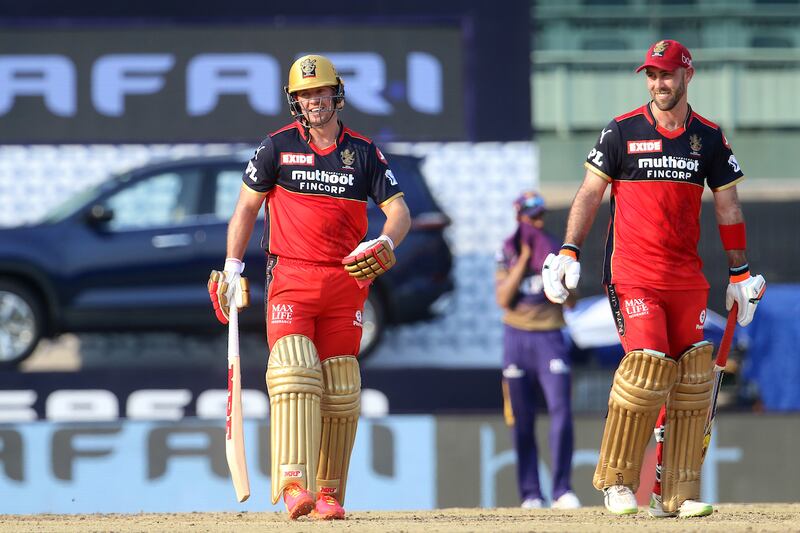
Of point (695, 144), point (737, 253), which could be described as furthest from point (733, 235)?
point (695, 144)

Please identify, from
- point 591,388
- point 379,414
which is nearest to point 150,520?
point 379,414

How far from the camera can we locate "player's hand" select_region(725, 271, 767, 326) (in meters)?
7.89

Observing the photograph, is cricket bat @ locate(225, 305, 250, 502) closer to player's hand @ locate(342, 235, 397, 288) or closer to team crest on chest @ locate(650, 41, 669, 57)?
player's hand @ locate(342, 235, 397, 288)

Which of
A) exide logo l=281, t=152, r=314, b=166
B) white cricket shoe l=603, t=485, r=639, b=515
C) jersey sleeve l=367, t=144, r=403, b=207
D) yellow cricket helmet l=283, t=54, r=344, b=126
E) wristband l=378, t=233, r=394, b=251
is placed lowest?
white cricket shoe l=603, t=485, r=639, b=515

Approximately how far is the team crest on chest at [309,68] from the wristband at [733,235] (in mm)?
2167

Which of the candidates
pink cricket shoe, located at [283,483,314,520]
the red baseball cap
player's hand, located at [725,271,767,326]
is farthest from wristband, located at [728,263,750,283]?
pink cricket shoe, located at [283,483,314,520]

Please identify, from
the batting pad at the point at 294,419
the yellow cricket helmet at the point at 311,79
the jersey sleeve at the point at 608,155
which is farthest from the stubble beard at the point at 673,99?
the batting pad at the point at 294,419

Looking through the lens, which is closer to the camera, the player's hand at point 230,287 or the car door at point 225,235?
the player's hand at point 230,287

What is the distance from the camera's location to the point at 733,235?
310 inches

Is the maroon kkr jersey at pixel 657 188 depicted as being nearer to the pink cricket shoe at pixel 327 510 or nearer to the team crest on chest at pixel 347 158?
the team crest on chest at pixel 347 158

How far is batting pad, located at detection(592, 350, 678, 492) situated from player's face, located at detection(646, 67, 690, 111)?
4.01 feet

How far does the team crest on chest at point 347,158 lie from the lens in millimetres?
7871

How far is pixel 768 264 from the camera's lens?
16.2 meters

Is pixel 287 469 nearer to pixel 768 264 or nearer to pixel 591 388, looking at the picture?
pixel 591 388
